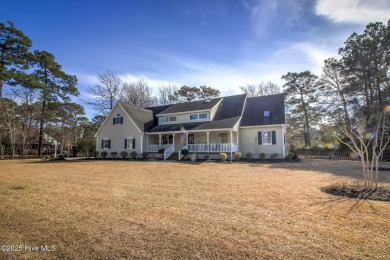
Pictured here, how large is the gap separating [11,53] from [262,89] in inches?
1409

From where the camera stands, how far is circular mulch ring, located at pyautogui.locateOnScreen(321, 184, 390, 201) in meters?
6.10

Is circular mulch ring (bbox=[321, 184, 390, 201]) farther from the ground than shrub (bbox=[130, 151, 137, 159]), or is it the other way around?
shrub (bbox=[130, 151, 137, 159])

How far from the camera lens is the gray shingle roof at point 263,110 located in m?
20.9

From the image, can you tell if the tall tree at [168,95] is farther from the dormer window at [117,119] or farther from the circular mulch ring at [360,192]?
the circular mulch ring at [360,192]

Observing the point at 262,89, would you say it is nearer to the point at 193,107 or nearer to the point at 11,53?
the point at 193,107

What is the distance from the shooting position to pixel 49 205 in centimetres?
542

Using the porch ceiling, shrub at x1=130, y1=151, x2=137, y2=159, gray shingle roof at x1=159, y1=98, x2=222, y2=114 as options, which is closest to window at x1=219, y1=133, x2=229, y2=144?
the porch ceiling

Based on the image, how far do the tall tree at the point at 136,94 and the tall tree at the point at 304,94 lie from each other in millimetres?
23452

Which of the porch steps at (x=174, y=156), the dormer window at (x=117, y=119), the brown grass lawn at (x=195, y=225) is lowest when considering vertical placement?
the brown grass lawn at (x=195, y=225)

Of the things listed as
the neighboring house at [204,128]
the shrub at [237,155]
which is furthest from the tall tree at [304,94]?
the shrub at [237,155]

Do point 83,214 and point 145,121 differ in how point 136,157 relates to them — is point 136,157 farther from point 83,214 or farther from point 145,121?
point 83,214

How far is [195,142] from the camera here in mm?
23688

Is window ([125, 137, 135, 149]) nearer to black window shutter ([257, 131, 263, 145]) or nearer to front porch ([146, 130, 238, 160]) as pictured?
front porch ([146, 130, 238, 160])

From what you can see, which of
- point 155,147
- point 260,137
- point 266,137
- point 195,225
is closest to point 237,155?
point 260,137
